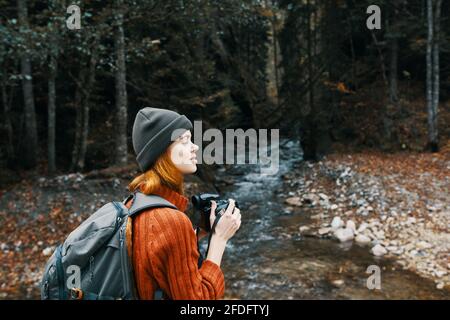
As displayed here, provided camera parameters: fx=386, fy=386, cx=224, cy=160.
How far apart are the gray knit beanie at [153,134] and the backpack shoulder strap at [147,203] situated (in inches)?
8.5

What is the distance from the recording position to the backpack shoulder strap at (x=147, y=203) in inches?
69.9

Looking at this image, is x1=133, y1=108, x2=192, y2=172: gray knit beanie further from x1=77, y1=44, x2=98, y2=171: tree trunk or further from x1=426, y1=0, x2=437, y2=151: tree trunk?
x1=426, y1=0, x2=437, y2=151: tree trunk

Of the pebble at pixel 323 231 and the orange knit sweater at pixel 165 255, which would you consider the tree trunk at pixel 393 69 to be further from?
the orange knit sweater at pixel 165 255

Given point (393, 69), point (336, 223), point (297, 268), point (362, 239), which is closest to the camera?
point (297, 268)

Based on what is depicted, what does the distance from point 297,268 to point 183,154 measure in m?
6.80

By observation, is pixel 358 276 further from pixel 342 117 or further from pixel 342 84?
pixel 342 117

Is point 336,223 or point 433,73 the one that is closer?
point 336,223

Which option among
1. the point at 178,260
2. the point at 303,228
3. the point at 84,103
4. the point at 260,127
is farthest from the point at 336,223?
the point at 260,127

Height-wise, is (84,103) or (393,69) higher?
(393,69)

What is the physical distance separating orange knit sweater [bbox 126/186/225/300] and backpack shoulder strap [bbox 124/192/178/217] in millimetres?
23

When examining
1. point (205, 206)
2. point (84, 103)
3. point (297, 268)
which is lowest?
point (297, 268)

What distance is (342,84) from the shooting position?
16.8 meters

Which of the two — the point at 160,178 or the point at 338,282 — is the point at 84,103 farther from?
the point at 160,178

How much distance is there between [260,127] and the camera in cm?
1938
